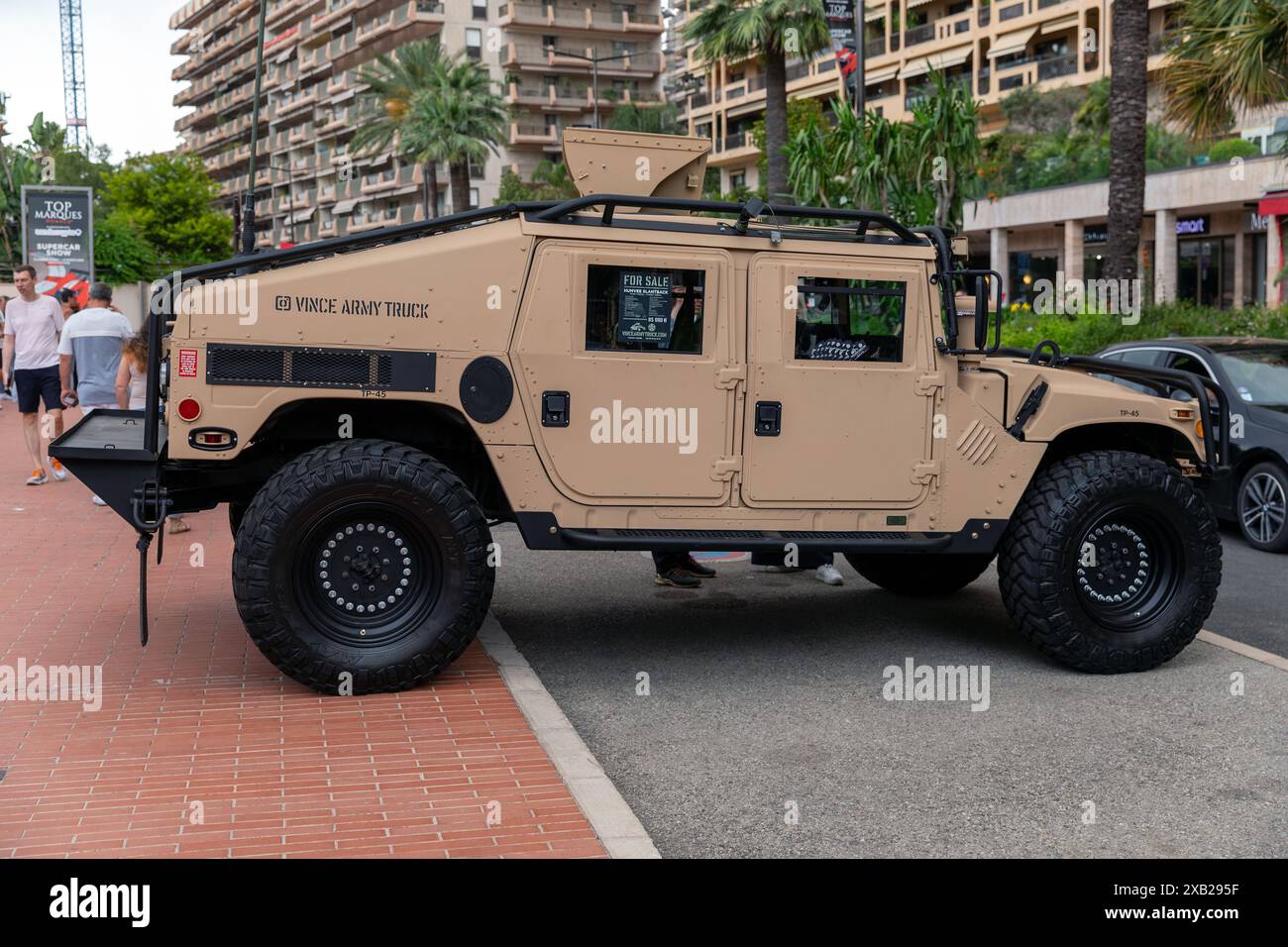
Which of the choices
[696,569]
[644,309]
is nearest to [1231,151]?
[696,569]

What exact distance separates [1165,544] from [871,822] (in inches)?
124

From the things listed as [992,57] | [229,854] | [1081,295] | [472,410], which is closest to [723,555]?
[472,410]

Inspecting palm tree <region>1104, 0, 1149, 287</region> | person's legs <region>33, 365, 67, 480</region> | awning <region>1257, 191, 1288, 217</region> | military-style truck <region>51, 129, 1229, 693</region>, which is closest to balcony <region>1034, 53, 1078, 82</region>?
awning <region>1257, 191, 1288, 217</region>

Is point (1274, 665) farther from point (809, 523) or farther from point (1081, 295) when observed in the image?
point (1081, 295)

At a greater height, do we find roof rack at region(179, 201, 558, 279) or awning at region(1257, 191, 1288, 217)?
awning at region(1257, 191, 1288, 217)

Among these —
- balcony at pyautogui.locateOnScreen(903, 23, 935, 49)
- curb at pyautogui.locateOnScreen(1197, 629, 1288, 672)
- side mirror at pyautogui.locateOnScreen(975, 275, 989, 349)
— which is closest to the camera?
side mirror at pyautogui.locateOnScreen(975, 275, 989, 349)

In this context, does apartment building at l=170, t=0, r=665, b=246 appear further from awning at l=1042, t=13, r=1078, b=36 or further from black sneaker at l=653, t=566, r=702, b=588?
black sneaker at l=653, t=566, r=702, b=588

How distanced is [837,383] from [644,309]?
1017 mm

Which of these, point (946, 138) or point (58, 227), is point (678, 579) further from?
point (58, 227)

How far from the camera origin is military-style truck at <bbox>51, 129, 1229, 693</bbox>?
6488mm

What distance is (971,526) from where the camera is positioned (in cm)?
724

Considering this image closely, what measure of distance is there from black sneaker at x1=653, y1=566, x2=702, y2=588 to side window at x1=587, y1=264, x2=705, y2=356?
2.84m

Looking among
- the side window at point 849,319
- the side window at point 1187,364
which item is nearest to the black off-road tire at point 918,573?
the side window at point 849,319

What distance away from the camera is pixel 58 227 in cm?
3108
